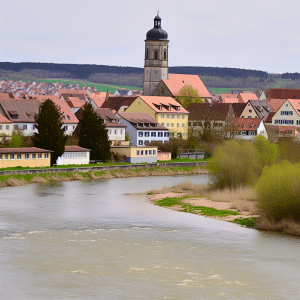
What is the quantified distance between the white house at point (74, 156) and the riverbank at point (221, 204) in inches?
608

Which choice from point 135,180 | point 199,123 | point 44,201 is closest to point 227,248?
point 44,201

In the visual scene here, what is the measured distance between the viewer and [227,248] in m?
28.7

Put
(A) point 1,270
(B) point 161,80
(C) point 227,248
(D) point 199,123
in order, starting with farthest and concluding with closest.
A: (B) point 161,80, (D) point 199,123, (C) point 227,248, (A) point 1,270

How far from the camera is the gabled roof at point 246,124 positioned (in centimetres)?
9300

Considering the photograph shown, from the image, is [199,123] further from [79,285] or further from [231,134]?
[79,285]

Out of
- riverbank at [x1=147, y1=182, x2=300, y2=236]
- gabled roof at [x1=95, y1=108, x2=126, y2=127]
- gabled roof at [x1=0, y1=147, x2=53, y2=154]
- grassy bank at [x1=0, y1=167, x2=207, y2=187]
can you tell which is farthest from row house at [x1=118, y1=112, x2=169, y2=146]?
riverbank at [x1=147, y1=182, x2=300, y2=236]

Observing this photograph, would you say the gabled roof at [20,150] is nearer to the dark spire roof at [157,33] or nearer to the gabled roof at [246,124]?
the gabled roof at [246,124]

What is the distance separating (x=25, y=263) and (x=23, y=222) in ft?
28.8

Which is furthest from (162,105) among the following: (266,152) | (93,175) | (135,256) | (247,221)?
(135,256)

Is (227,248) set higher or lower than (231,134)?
lower

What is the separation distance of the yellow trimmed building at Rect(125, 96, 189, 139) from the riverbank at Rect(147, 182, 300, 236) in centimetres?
4230

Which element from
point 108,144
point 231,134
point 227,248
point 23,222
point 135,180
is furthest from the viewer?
point 231,134

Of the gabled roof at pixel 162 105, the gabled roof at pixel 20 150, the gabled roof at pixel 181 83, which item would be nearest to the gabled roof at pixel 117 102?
the gabled roof at pixel 181 83

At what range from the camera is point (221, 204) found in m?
41.7
